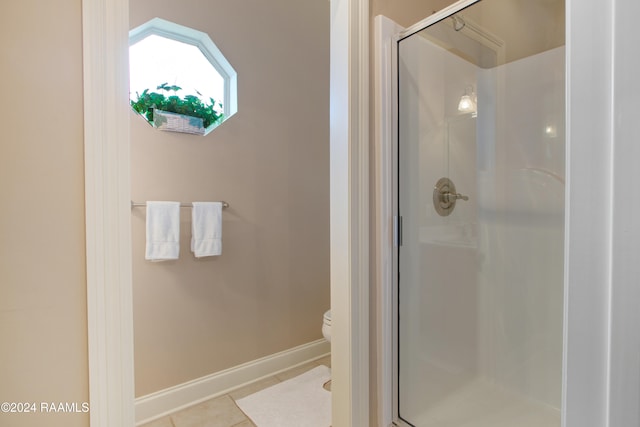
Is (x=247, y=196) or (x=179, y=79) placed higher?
(x=179, y=79)

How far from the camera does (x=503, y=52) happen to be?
1525 mm

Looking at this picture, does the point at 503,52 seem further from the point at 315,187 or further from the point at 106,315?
the point at 106,315

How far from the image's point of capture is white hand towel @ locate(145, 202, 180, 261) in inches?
64.5

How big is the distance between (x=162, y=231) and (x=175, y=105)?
714 mm

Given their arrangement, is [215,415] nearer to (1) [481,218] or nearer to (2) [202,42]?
(1) [481,218]

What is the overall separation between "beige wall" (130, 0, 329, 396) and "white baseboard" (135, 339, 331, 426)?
0.04 metres

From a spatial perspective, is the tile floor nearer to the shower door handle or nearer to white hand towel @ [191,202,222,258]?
white hand towel @ [191,202,222,258]

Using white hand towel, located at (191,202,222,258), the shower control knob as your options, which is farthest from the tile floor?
the shower control knob

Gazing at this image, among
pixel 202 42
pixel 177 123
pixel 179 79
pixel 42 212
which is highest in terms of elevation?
pixel 202 42

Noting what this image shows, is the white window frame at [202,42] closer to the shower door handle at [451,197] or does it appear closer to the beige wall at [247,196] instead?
the beige wall at [247,196]

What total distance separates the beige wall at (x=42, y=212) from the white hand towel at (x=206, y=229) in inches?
41.3

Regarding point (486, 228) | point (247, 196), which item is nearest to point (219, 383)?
point (247, 196)

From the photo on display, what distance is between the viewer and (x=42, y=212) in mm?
686

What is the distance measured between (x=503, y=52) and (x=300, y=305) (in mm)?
1956
